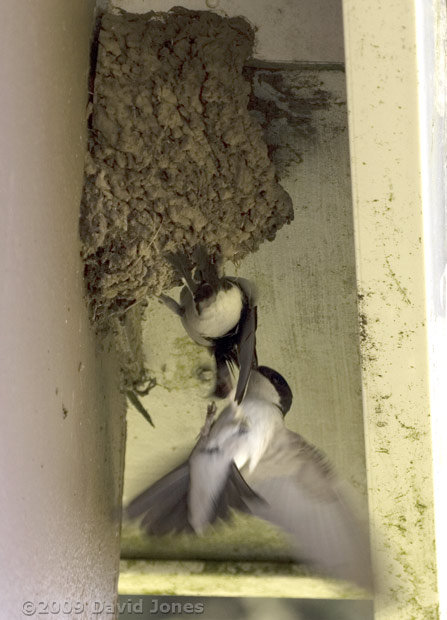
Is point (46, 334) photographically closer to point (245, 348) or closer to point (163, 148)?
point (163, 148)

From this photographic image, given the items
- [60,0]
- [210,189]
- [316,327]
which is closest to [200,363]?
[316,327]

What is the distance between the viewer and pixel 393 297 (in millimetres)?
2307

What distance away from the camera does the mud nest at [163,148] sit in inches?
103

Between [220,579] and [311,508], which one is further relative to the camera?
[220,579]

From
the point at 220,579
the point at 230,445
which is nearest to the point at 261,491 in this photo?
the point at 230,445

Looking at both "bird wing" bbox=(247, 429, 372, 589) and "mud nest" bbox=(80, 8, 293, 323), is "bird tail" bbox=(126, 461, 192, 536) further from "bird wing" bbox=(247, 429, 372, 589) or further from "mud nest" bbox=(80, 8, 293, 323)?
"mud nest" bbox=(80, 8, 293, 323)

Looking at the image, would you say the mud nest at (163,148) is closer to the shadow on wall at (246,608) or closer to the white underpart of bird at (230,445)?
the white underpart of bird at (230,445)

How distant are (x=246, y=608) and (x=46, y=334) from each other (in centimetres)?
241

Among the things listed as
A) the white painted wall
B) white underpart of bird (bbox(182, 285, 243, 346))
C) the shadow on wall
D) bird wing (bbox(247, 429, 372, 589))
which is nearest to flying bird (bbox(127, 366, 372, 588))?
bird wing (bbox(247, 429, 372, 589))

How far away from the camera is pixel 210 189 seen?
289 centimetres

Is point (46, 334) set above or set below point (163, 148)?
below

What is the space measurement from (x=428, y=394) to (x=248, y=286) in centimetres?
99

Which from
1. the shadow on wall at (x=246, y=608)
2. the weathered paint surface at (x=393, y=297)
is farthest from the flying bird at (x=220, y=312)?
the shadow on wall at (x=246, y=608)

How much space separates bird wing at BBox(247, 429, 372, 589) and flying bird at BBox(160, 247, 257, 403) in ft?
0.91
